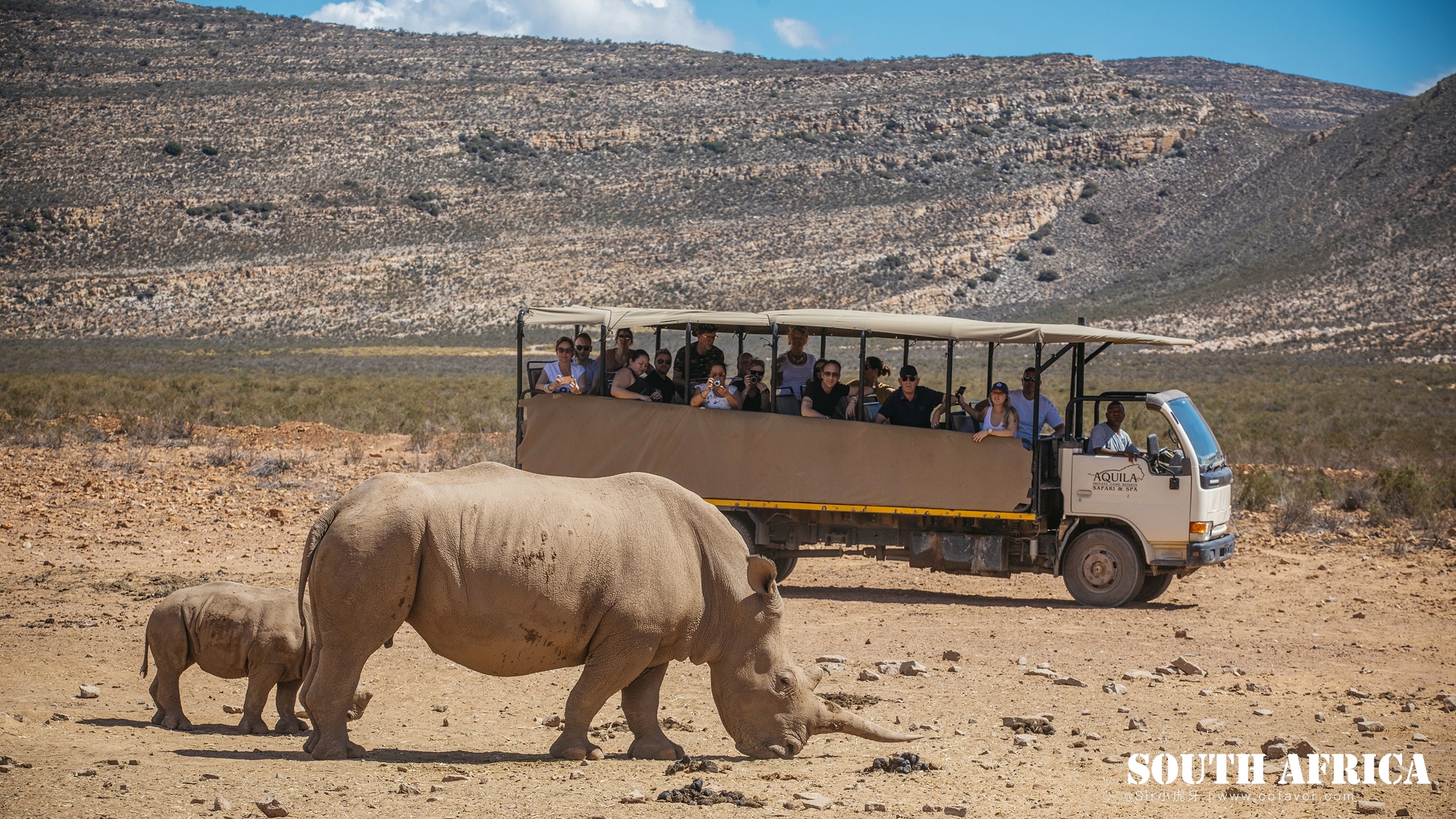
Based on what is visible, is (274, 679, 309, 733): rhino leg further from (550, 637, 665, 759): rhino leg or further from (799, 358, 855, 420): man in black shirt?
(799, 358, 855, 420): man in black shirt

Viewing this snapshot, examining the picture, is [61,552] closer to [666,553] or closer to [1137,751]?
[666,553]

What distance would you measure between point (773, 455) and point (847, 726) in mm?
5692

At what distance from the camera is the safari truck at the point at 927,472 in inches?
467

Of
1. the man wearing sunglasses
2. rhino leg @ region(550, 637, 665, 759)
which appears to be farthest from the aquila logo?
rhino leg @ region(550, 637, 665, 759)

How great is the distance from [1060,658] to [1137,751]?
9.19 ft

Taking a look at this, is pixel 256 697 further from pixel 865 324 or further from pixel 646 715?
pixel 865 324

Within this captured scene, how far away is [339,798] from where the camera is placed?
5777 mm

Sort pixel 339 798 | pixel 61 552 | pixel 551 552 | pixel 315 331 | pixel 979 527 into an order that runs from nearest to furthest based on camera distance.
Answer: pixel 339 798 → pixel 551 552 → pixel 979 527 → pixel 61 552 → pixel 315 331

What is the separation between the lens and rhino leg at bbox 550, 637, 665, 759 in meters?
6.70

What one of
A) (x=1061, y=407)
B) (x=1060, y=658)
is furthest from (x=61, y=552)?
(x=1061, y=407)

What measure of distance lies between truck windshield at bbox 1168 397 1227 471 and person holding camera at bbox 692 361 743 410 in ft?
13.9

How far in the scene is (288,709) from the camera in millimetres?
7695

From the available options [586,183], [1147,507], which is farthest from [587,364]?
[586,183]

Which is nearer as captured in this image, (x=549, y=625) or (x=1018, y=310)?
(x=549, y=625)
